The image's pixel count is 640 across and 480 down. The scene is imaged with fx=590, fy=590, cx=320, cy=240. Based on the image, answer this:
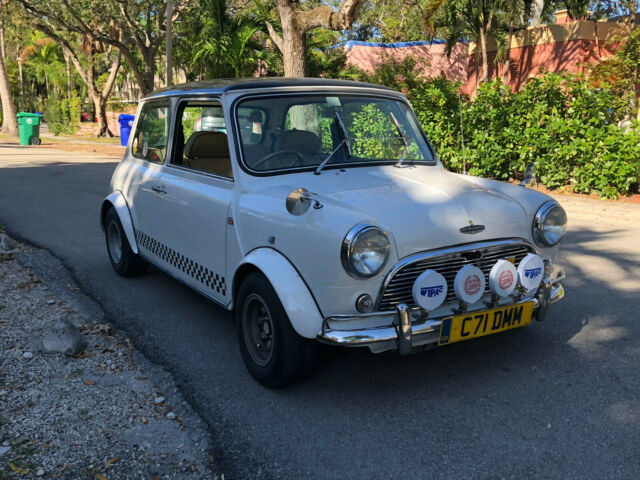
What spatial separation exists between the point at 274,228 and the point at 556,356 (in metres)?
2.04

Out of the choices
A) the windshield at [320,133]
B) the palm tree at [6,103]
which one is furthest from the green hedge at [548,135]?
the palm tree at [6,103]

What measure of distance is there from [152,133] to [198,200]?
139cm

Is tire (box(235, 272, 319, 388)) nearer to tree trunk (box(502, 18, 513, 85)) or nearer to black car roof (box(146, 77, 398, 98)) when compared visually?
black car roof (box(146, 77, 398, 98))

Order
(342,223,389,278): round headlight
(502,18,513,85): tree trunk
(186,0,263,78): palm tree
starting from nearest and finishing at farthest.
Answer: (342,223,389,278): round headlight, (186,0,263,78): palm tree, (502,18,513,85): tree trunk

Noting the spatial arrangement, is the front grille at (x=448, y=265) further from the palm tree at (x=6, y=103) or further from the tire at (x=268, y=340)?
the palm tree at (x=6, y=103)

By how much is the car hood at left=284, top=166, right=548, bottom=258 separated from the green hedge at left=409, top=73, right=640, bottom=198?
6.34 m

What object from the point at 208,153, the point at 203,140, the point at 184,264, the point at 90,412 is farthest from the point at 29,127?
the point at 90,412

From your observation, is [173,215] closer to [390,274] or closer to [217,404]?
[217,404]

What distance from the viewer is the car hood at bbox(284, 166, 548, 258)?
315cm

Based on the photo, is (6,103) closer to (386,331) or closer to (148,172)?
(148,172)

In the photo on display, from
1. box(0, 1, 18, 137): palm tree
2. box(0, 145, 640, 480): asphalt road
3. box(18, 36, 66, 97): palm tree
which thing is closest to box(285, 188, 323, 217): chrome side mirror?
box(0, 145, 640, 480): asphalt road

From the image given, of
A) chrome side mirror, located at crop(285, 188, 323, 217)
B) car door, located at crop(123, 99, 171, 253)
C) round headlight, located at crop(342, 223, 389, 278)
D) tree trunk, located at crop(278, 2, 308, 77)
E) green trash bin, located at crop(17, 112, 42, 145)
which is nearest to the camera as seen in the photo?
round headlight, located at crop(342, 223, 389, 278)

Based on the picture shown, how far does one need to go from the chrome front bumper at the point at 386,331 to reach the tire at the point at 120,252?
3097 millimetres

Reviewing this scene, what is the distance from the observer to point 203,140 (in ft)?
15.4
